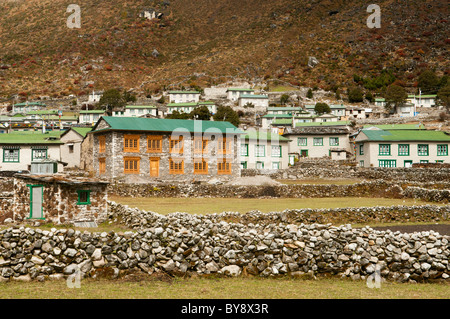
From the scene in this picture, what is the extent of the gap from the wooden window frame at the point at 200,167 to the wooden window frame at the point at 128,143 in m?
7.80

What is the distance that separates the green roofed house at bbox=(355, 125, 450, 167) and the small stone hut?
175ft

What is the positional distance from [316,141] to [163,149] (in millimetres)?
33510

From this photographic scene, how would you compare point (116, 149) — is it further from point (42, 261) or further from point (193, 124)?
point (42, 261)

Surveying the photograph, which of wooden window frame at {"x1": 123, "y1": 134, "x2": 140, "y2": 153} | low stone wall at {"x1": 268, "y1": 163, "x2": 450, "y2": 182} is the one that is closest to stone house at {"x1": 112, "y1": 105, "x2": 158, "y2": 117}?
wooden window frame at {"x1": 123, "y1": 134, "x2": 140, "y2": 153}

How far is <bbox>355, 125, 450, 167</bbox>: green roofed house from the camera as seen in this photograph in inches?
2729

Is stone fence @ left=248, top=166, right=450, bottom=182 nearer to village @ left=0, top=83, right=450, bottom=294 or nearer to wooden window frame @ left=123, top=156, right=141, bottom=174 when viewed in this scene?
village @ left=0, top=83, right=450, bottom=294

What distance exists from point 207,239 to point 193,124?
1868 inches

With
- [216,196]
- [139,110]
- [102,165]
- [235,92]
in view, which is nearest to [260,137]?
[102,165]

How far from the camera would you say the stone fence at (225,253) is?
44.0ft

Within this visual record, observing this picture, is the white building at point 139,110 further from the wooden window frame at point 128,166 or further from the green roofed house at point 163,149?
the wooden window frame at point 128,166

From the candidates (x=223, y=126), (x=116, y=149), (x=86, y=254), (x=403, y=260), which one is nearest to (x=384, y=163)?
(x=223, y=126)

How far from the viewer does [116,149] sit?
182ft

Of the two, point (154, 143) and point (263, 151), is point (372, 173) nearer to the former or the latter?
point (263, 151)

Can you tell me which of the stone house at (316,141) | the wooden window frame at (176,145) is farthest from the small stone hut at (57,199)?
the stone house at (316,141)
